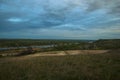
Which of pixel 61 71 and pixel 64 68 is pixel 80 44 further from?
pixel 61 71

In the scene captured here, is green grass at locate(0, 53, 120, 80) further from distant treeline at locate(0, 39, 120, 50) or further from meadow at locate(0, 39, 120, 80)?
distant treeline at locate(0, 39, 120, 50)

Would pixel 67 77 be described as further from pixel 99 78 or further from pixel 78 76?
pixel 99 78

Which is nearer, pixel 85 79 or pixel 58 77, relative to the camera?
pixel 85 79

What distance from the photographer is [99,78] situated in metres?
7.39

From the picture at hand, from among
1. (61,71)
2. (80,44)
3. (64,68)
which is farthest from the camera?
(80,44)

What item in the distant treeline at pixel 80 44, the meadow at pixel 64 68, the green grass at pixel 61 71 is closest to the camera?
the green grass at pixel 61 71


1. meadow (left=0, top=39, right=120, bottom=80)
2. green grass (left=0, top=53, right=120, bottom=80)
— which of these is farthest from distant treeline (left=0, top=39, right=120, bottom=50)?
green grass (left=0, top=53, right=120, bottom=80)

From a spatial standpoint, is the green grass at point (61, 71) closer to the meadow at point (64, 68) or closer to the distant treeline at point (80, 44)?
the meadow at point (64, 68)

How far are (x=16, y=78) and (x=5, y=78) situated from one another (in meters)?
0.52

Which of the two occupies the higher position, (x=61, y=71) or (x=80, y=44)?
(x=61, y=71)

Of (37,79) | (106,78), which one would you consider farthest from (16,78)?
(106,78)

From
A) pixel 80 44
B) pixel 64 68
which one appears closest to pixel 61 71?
pixel 64 68

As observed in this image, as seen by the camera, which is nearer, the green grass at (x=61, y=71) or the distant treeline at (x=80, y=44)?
the green grass at (x=61, y=71)

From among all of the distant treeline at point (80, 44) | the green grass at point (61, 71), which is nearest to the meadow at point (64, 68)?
the green grass at point (61, 71)
